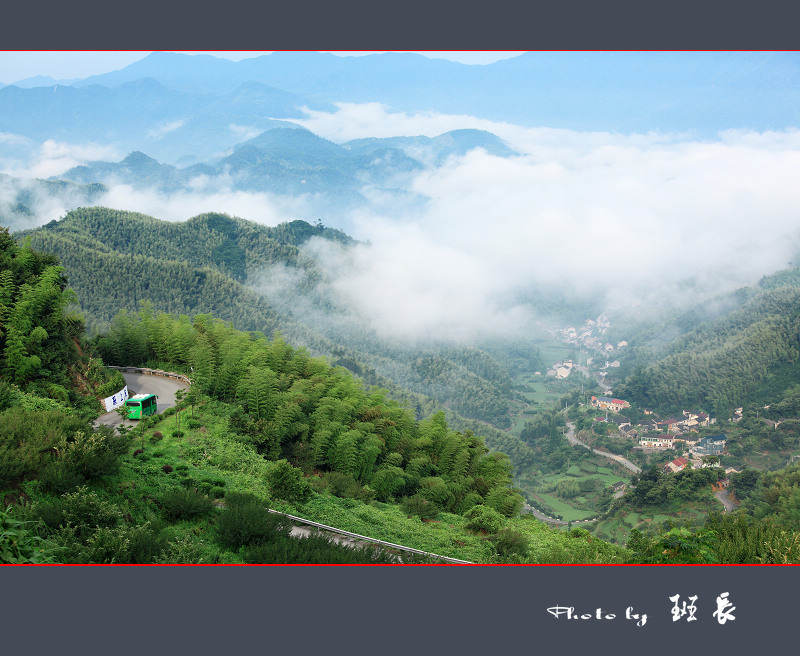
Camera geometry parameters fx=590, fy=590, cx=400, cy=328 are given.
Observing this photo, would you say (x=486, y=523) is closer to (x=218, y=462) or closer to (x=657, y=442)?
(x=218, y=462)

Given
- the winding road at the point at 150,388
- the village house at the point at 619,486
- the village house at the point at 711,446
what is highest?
the winding road at the point at 150,388

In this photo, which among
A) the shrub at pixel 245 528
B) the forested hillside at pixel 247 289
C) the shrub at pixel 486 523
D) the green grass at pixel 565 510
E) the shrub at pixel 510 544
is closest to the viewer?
the shrub at pixel 245 528

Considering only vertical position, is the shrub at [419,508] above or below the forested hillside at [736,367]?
above

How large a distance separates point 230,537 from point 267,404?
8.19 meters

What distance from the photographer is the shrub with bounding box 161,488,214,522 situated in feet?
31.8

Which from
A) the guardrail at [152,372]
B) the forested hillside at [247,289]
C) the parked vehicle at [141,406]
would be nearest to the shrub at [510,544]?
the parked vehicle at [141,406]

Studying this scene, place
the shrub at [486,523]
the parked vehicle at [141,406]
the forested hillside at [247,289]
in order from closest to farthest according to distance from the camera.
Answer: the shrub at [486,523]
the parked vehicle at [141,406]
the forested hillside at [247,289]

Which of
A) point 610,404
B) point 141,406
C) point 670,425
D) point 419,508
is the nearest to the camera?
point 419,508

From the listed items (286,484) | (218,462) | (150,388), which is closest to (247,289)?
(150,388)

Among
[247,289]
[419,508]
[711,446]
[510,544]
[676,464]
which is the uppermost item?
[510,544]

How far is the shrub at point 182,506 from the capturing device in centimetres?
970

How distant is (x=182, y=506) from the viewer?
970cm

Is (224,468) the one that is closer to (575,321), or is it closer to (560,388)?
(560,388)

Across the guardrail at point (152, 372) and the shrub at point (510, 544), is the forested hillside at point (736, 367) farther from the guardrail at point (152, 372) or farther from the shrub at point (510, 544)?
the guardrail at point (152, 372)
